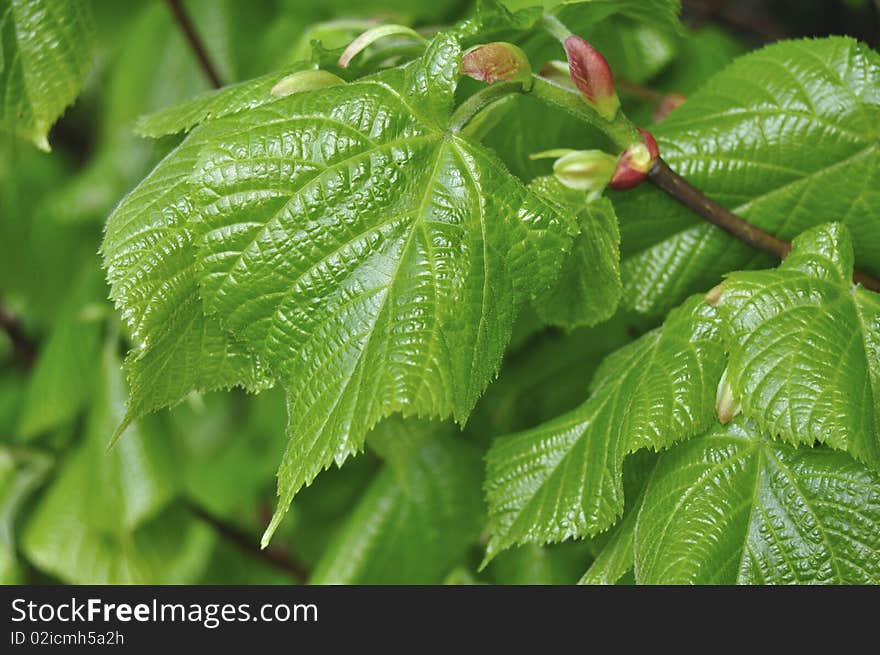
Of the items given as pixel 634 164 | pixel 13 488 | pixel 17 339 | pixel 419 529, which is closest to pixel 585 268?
pixel 634 164

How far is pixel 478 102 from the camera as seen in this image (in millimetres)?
594

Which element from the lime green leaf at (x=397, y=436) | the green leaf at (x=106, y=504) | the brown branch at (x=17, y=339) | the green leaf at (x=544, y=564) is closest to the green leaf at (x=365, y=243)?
the lime green leaf at (x=397, y=436)

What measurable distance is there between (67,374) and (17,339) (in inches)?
12.0

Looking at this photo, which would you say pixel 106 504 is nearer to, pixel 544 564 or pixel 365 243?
pixel 544 564

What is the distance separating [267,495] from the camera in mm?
1416

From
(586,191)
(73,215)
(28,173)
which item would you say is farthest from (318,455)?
(28,173)

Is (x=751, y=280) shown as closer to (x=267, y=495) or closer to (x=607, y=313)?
(x=607, y=313)

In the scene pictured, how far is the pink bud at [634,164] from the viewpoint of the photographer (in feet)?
2.01

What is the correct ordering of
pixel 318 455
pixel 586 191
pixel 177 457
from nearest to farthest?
pixel 318 455 < pixel 586 191 < pixel 177 457

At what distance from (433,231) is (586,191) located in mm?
131

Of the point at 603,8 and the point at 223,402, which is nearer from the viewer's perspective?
the point at 603,8

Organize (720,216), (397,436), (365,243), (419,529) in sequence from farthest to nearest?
(419,529) < (397,436) < (720,216) < (365,243)

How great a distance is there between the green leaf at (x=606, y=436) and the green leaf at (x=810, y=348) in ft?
0.09

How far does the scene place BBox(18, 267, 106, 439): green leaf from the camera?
1176 mm
